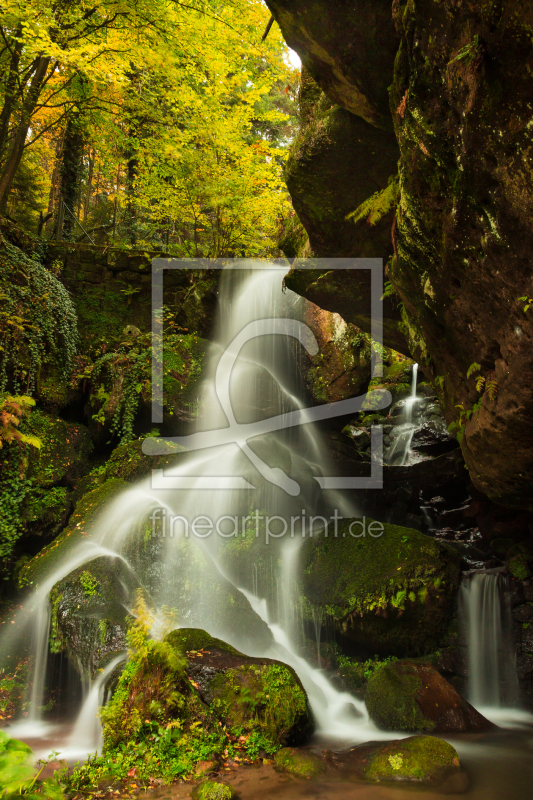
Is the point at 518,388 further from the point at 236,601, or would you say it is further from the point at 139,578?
the point at 139,578

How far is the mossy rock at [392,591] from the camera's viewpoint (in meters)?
6.85

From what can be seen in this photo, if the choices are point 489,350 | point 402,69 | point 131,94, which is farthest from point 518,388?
point 131,94

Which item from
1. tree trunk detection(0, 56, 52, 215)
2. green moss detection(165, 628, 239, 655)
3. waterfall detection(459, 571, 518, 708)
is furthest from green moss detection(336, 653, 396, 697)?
tree trunk detection(0, 56, 52, 215)

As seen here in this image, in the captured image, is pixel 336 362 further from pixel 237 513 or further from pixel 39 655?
pixel 39 655

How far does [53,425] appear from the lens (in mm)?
10000

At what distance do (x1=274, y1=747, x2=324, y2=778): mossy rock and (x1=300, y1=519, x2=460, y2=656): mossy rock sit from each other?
8.38 ft

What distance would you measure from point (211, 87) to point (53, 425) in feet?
29.8

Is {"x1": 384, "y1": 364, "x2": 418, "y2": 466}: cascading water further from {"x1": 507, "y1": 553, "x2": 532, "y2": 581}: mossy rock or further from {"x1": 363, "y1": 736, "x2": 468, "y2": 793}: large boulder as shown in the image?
{"x1": 363, "y1": 736, "x2": 468, "y2": 793}: large boulder

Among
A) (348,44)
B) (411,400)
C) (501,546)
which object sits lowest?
(501,546)

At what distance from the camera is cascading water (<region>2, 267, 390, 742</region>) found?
22.3 feet

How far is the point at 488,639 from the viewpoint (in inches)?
278

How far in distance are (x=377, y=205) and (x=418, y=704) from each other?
6.03 metres

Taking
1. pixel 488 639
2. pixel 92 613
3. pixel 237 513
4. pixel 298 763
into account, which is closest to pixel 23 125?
pixel 237 513

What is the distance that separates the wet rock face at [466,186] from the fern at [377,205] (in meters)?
0.98
